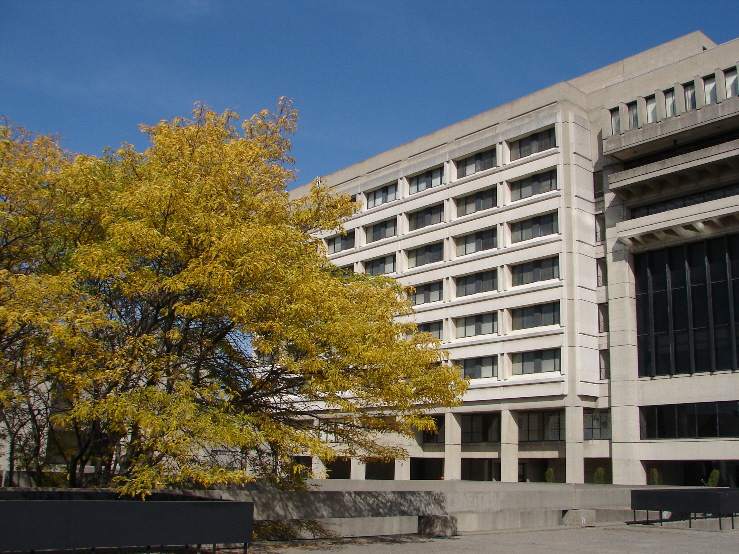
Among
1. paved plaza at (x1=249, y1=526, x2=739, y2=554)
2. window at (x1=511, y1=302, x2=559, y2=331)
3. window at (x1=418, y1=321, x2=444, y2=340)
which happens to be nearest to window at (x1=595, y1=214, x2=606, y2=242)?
window at (x1=511, y1=302, x2=559, y2=331)

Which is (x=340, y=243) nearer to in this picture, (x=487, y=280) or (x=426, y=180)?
(x=426, y=180)

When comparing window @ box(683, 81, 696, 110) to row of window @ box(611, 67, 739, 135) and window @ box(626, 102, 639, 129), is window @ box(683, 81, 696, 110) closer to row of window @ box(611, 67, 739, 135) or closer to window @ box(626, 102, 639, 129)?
row of window @ box(611, 67, 739, 135)

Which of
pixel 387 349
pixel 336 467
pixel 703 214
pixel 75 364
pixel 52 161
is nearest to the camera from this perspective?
pixel 75 364

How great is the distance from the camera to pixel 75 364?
552 inches

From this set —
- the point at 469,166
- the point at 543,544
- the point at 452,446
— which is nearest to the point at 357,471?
the point at 452,446

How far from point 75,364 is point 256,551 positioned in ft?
17.4

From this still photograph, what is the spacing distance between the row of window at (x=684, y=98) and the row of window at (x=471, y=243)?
7489mm

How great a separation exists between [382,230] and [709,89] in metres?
27.1

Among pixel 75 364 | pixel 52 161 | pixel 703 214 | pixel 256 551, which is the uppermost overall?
pixel 703 214

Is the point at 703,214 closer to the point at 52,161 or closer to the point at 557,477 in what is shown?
the point at 557,477

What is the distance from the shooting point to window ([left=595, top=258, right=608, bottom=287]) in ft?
155

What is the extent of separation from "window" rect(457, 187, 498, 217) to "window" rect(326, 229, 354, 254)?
1197 cm

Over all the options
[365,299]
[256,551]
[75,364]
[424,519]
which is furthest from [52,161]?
[424,519]

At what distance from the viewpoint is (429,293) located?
55.1 meters
